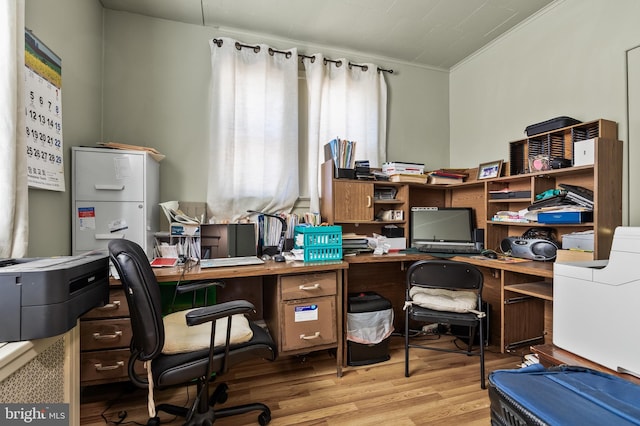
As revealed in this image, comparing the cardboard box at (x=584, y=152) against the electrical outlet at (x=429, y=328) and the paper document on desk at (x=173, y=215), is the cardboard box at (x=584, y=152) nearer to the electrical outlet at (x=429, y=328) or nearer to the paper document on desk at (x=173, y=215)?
the electrical outlet at (x=429, y=328)

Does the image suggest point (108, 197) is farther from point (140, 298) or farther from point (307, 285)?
point (307, 285)

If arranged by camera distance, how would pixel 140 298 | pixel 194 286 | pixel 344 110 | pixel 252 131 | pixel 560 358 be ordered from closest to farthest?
pixel 140 298 < pixel 560 358 < pixel 194 286 < pixel 252 131 < pixel 344 110

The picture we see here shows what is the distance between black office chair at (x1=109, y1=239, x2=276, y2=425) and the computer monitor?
69.9 inches

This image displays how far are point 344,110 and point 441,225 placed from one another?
4.71ft

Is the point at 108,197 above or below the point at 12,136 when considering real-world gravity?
below

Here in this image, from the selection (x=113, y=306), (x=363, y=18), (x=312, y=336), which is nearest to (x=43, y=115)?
(x=113, y=306)

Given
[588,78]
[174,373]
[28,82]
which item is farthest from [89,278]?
[588,78]

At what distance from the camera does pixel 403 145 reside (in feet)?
10.2

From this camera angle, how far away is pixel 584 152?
189 centimetres

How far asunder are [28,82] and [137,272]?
1183 mm

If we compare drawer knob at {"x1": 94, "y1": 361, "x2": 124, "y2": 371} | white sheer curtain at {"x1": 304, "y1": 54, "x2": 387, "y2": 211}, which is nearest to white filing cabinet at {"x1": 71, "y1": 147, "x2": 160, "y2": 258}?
drawer knob at {"x1": 94, "y1": 361, "x2": 124, "y2": 371}

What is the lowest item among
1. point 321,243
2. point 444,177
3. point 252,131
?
point 321,243

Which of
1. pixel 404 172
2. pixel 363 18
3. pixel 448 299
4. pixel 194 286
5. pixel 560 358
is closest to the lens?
pixel 560 358

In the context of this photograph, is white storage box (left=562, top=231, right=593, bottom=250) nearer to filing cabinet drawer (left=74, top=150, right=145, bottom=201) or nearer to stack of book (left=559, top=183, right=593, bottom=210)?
stack of book (left=559, top=183, right=593, bottom=210)
